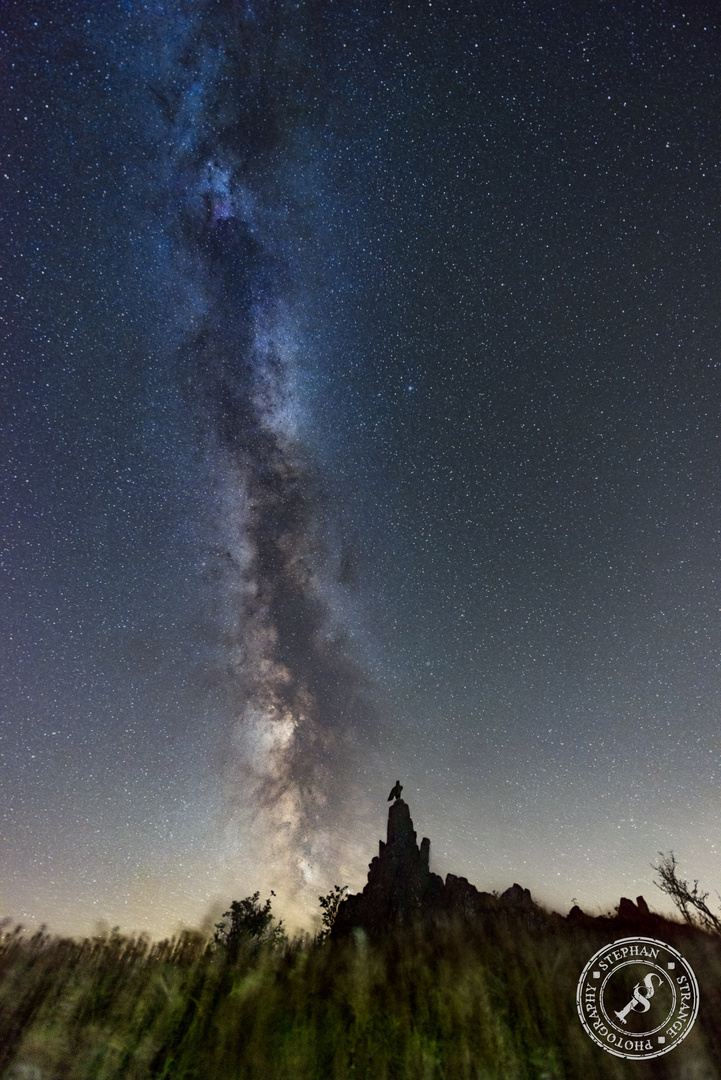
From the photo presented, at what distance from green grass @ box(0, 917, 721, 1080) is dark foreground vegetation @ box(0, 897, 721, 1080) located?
15cm

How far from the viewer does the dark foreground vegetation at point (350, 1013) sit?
40062 millimetres

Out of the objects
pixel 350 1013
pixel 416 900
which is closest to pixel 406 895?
pixel 416 900

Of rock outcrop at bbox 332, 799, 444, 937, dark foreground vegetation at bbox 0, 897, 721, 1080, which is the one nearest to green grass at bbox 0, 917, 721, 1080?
dark foreground vegetation at bbox 0, 897, 721, 1080

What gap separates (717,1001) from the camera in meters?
39.2

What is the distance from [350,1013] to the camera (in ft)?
161

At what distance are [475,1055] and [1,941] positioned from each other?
306ft

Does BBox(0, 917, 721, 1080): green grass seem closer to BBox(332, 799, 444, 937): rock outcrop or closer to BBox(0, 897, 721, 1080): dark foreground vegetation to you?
BBox(0, 897, 721, 1080): dark foreground vegetation

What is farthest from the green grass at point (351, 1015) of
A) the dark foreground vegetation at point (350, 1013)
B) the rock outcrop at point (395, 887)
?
the rock outcrop at point (395, 887)

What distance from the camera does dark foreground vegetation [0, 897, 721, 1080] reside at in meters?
40.1

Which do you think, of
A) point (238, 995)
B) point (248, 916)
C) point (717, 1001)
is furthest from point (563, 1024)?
point (248, 916)

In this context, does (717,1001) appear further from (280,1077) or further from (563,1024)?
(280,1077)

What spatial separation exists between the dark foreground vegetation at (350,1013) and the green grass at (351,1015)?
15cm

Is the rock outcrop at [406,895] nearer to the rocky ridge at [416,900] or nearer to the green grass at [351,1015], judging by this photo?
the rocky ridge at [416,900]

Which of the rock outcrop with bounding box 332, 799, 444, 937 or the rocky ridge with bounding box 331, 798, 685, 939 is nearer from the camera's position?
the rocky ridge with bounding box 331, 798, 685, 939
